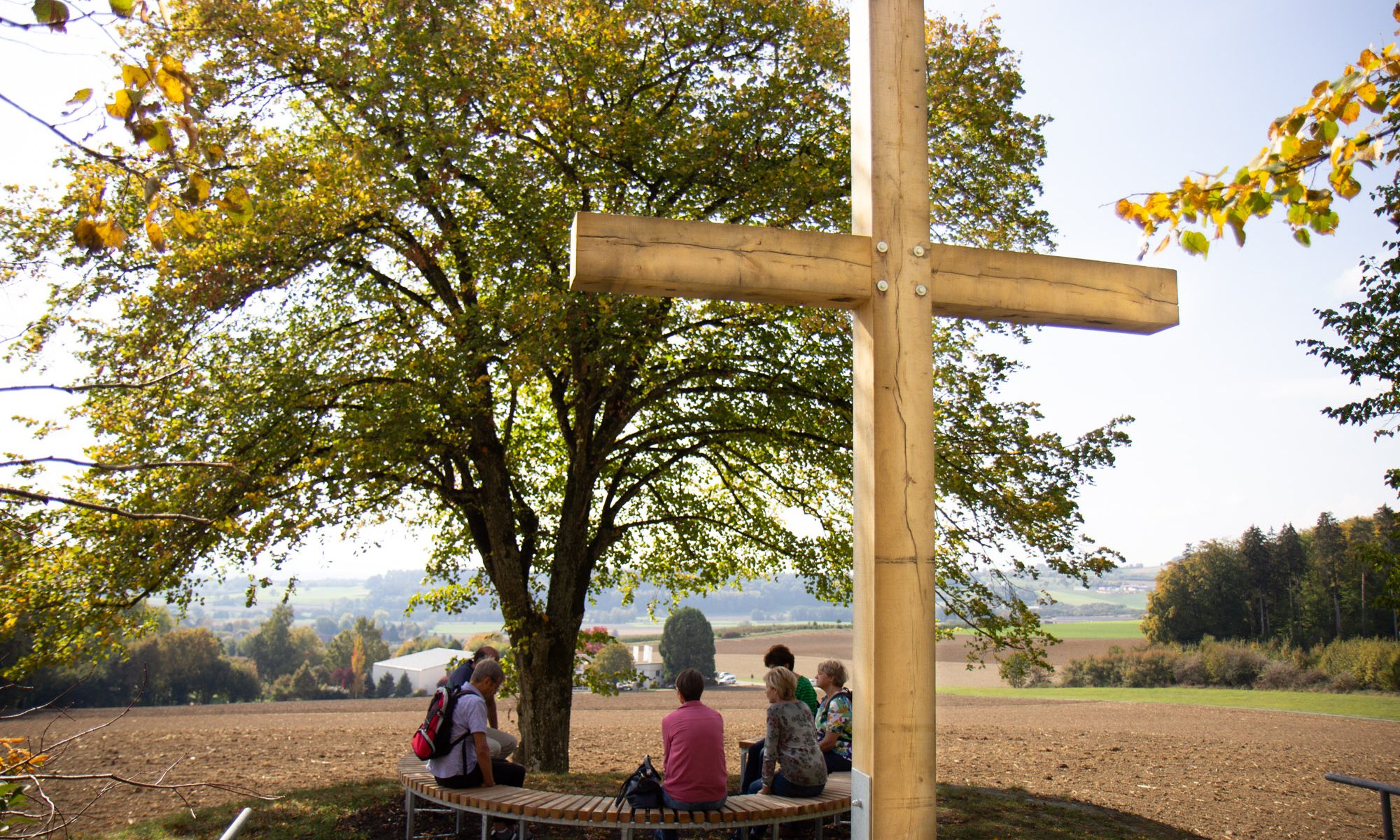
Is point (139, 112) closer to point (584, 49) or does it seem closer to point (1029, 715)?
point (584, 49)

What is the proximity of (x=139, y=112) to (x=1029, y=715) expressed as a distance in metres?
18.1

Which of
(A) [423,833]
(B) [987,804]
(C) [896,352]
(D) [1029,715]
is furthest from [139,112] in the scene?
(D) [1029,715]

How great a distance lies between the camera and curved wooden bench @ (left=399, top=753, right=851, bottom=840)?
17.7 feet

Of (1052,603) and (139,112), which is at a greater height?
(139,112)

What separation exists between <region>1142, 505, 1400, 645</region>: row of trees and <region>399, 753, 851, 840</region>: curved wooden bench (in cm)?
3098

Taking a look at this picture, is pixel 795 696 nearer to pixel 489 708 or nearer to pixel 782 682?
pixel 782 682

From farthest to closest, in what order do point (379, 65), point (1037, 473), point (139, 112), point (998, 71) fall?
point (998, 71) → point (1037, 473) → point (379, 65) → point (139, 112)

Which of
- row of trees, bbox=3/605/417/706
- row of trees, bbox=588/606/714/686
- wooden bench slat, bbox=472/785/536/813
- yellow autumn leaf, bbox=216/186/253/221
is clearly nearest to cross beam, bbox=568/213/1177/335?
yellow autumn leaf, bbox=216/186/253/221

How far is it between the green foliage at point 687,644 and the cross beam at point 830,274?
26867 mm

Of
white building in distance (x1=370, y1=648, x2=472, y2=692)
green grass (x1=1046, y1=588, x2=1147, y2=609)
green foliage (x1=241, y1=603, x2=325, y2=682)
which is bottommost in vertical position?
green grass (x1=1046, y1=588, x2=1147, y2=609)

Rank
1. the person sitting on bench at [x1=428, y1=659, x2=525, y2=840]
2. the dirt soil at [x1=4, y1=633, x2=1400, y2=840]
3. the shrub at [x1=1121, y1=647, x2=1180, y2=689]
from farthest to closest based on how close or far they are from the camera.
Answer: the shrub at [x1=1121, y1=647, x2=1180, y2=689] → the dirt soil at [x1=4, y1=633, x2=1400, y2=840] → the person sitting on bench at [x1=428, y1=659, x2=525, y2=840]

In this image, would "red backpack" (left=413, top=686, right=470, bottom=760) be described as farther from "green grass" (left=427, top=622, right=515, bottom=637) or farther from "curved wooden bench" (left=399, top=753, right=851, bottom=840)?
"green grass" (left=427, top=622, right=515, bottom=637)

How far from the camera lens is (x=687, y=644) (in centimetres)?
3002

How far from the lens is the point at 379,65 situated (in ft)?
28.3
